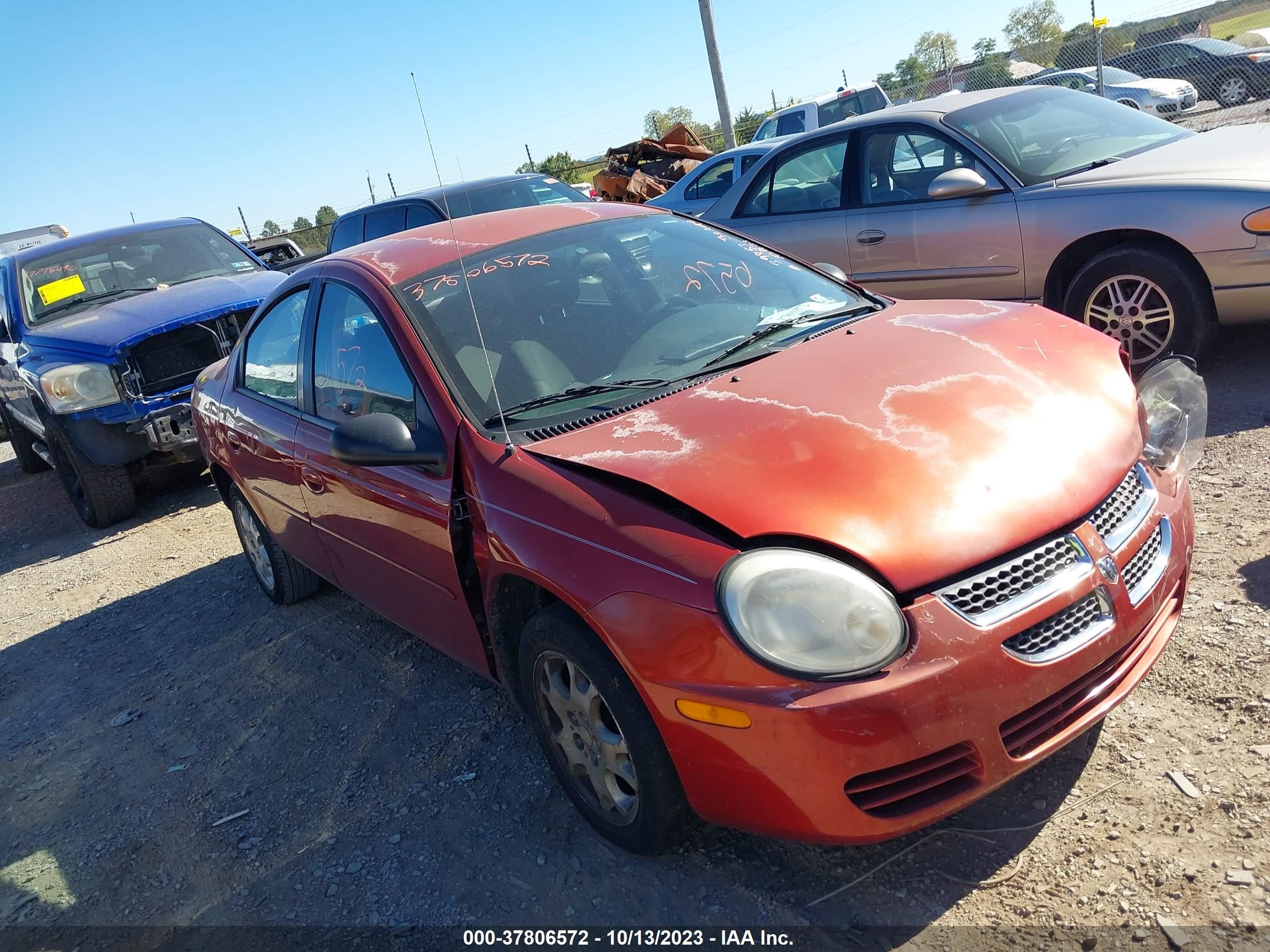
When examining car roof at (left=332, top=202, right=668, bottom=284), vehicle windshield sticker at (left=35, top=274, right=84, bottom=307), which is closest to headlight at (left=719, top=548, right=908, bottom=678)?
car roof at (left=332, top=202, right=668, bottom=284)

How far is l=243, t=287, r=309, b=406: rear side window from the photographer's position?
3836 millimetres

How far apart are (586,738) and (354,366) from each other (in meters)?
1.58

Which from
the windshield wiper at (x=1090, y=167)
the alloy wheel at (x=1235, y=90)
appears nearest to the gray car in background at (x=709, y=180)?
the windshield wiper at (x=1090, y=167)

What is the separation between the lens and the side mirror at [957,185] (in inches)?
211

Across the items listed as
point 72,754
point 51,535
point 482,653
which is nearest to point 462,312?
point 482,653

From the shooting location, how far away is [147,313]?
22.8 feet

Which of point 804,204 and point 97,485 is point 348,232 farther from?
point 804,204

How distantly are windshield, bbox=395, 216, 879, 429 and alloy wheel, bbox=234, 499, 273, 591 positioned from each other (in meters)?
2.12

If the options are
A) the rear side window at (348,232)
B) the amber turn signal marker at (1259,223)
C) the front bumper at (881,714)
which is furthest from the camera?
the rear side window at (348,232)

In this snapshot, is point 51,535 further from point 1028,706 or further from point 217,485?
point 1028,706

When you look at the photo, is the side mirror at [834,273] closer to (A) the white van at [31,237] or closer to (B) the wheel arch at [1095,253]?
(B) the wheel arch at [1095,253]

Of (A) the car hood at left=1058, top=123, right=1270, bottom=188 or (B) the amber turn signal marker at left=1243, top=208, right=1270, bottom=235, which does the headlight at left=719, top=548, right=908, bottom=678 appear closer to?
(B) the amber turn signal marker at left=1243, top=208, right=1270, bottom=235

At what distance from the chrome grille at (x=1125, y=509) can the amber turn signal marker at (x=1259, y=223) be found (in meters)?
2.82

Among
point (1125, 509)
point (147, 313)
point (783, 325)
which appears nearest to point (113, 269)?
point (147, 313)
